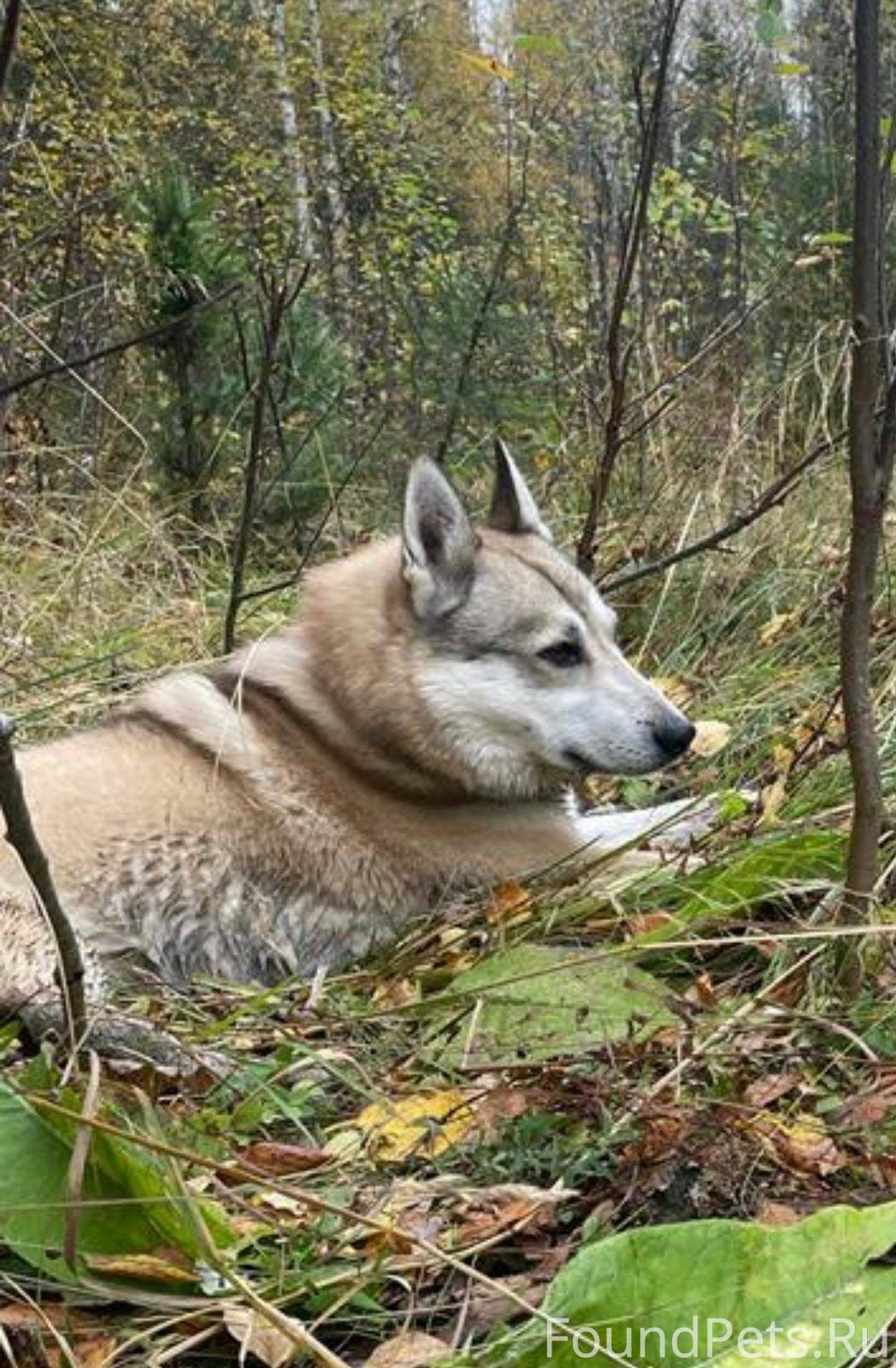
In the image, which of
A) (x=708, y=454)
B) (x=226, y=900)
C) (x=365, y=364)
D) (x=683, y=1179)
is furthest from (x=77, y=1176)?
(x=365, y=364)

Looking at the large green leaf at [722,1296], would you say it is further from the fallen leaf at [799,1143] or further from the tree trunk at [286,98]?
the tree trunk at [286,98]

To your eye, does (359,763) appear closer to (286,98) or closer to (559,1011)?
(559,1011)

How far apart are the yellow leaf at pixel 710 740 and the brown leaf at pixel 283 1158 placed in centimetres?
230

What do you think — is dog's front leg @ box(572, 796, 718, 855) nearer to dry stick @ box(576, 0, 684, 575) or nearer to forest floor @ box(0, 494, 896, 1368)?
forest floor @ box(0, 494, 896, 1368)

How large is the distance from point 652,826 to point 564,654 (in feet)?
1.82

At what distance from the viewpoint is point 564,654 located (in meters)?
4.06

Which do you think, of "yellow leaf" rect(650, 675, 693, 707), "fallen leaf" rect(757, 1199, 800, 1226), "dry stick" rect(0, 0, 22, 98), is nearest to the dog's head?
"yellow leaf" rect(650, 675, 693, 707)

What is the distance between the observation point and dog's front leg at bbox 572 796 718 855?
3.66m

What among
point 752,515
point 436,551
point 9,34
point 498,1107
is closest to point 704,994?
point 498,1107

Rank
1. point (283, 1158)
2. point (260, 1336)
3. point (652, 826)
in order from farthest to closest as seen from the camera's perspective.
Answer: point (652, 826)
point (283, 1158)
point (260, 1336)

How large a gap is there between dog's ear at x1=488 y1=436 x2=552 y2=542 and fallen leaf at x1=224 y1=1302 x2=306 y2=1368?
288 centimetres

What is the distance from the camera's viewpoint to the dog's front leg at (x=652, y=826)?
366cm

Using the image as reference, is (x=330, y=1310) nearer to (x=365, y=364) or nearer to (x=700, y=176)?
(x=365, y=364)

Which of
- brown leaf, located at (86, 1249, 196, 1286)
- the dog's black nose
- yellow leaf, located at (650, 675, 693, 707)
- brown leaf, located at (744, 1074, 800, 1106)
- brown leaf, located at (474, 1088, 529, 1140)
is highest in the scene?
brown leaf, located at (86, 1249, 196, 1286)
